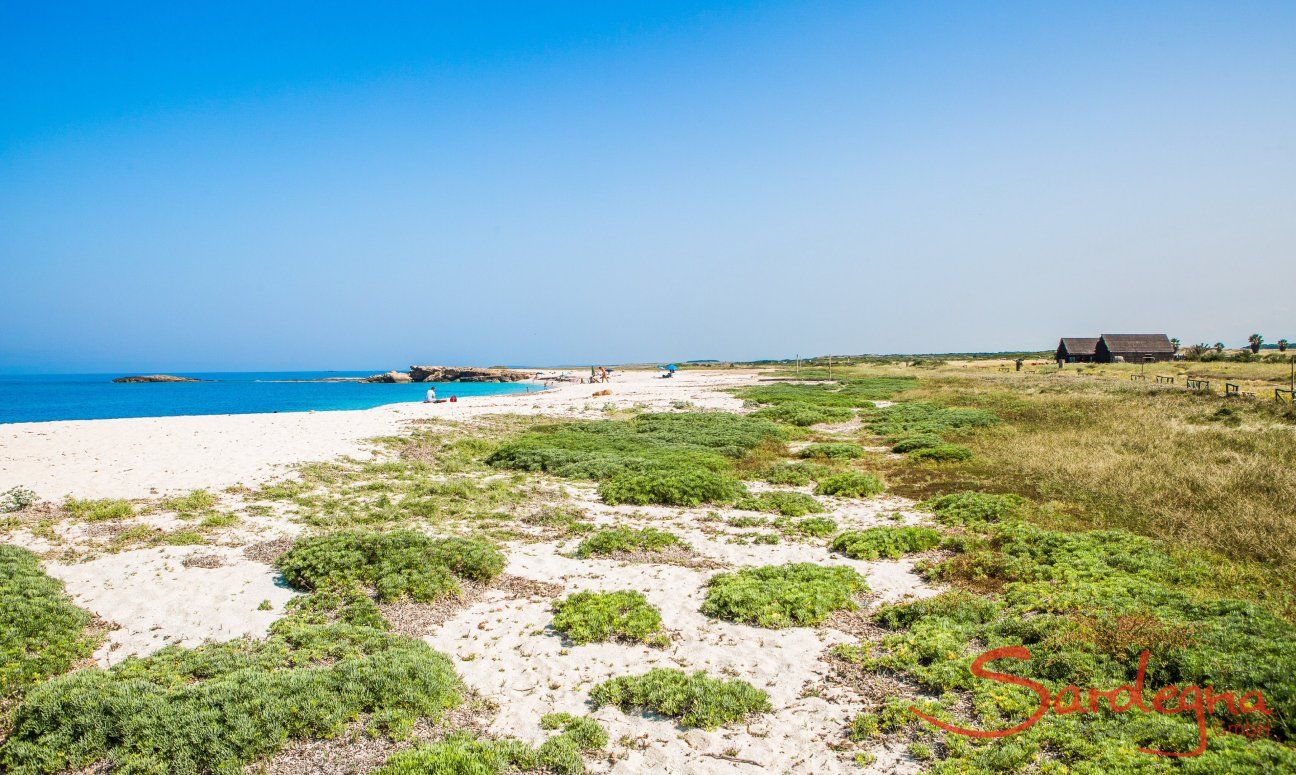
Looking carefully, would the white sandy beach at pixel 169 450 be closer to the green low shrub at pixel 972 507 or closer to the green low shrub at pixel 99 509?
the green low shrub at pixel 99 509

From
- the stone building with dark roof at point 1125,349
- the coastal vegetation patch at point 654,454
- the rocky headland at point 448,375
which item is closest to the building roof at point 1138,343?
the stone building with dark roof at point 1125,349

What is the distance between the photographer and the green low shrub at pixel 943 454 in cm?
2252

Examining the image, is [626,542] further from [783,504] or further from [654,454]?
[654,454]

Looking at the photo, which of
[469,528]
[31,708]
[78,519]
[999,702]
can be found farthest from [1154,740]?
[78,519]

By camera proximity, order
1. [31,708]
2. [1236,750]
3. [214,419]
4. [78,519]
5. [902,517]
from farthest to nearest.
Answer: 1. [214,419]
2. [902,517]
3. [78,519]
4. [31,708]
5. [1236,750]

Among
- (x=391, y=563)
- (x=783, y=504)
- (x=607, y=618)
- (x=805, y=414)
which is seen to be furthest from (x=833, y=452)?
(x=391, y=563)

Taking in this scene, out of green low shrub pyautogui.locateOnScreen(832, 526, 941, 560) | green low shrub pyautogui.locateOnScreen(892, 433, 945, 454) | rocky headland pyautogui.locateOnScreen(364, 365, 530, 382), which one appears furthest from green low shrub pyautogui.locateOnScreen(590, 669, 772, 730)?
rocky headland pyautogui.locateOnScreen(364, 365, 530, 382)

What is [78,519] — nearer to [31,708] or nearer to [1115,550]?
[31,708]

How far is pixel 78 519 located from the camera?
13.7m

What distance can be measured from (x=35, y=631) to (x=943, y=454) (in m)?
24.4

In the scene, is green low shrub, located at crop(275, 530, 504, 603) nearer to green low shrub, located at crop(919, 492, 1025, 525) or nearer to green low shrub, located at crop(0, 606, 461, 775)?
green low shrub, located at crop(0, 606, 461, 775)

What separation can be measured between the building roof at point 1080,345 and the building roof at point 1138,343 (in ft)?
13.2

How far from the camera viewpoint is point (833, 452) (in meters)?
23.9

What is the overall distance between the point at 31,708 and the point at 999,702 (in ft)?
34.5
